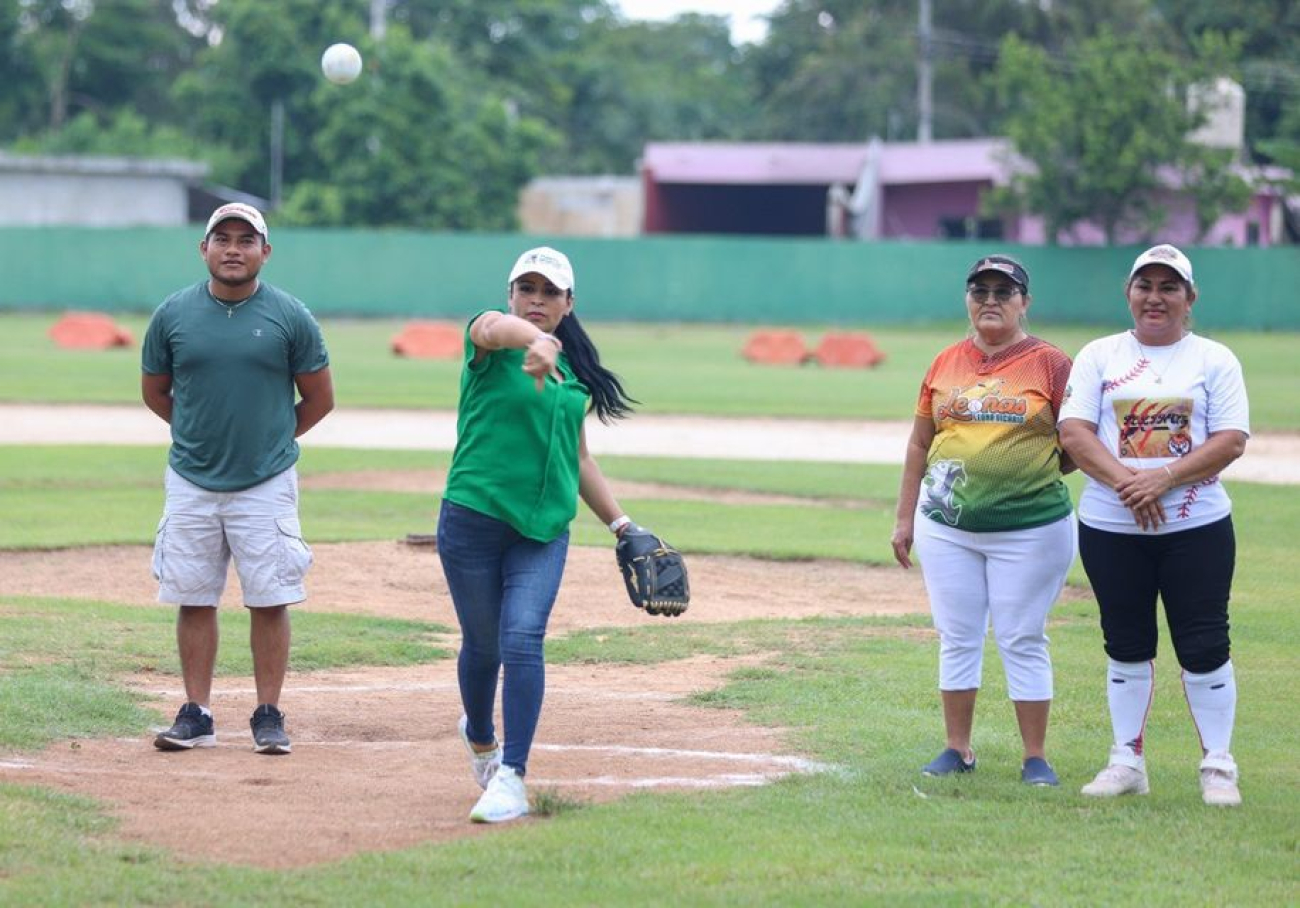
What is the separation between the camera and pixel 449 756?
7.20 meters

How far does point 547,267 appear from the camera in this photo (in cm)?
621

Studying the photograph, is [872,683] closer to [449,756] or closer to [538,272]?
[449,756]

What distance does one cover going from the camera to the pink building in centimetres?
5722

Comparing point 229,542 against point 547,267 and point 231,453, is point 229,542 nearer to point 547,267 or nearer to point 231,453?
point 231,453

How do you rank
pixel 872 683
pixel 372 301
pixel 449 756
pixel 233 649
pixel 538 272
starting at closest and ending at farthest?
pixel 538 272 → pixel 449 756 → pixel 872 683 → pixel 233 649 → pixel 372 301

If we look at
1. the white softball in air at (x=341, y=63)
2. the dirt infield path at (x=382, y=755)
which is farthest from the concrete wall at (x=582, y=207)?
Result: the dirt infield path at (x=382, y=755)

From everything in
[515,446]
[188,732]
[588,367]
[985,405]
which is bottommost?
[188,732]

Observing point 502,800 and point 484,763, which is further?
point 484,763

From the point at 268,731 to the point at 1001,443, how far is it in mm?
2986

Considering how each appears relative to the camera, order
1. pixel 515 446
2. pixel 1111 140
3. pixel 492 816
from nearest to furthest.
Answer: pixel 492 816 < pixel 515 446 < pixel 1111 140

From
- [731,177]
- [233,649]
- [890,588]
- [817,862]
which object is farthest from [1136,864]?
[731,177]

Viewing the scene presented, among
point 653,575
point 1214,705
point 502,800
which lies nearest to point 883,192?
point 1214,705

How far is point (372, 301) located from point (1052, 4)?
3377cm

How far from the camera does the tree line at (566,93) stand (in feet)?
171
